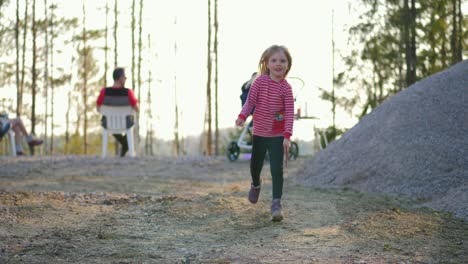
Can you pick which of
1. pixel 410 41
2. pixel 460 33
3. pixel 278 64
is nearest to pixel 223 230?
pixel 278 64

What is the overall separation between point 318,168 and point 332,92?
52.5ft

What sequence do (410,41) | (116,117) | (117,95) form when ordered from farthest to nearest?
(410,41) → (116,117) → (117,95)

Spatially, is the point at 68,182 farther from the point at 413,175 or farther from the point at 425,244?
the point at 425,244

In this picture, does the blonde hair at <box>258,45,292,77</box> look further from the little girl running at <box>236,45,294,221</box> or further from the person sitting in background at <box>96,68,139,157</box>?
the person sitting in background at <box>96,68,139,157</box>

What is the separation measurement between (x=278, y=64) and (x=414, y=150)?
113 inches

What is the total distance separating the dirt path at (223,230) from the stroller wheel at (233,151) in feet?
14.5

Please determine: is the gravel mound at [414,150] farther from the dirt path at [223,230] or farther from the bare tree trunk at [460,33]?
the bare tree trunk at [460,33]

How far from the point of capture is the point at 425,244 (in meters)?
3.45

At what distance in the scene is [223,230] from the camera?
12.5 feet

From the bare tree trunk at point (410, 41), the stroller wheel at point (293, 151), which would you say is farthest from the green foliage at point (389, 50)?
the stroller wheel at point (293, 151)

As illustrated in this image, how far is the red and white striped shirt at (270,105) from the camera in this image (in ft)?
13.5

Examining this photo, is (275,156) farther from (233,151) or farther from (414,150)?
(233,151)

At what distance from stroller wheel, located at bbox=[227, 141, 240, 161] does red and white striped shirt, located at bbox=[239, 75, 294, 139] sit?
6.55m

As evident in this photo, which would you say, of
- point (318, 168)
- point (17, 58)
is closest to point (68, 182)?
point (318, 168)
